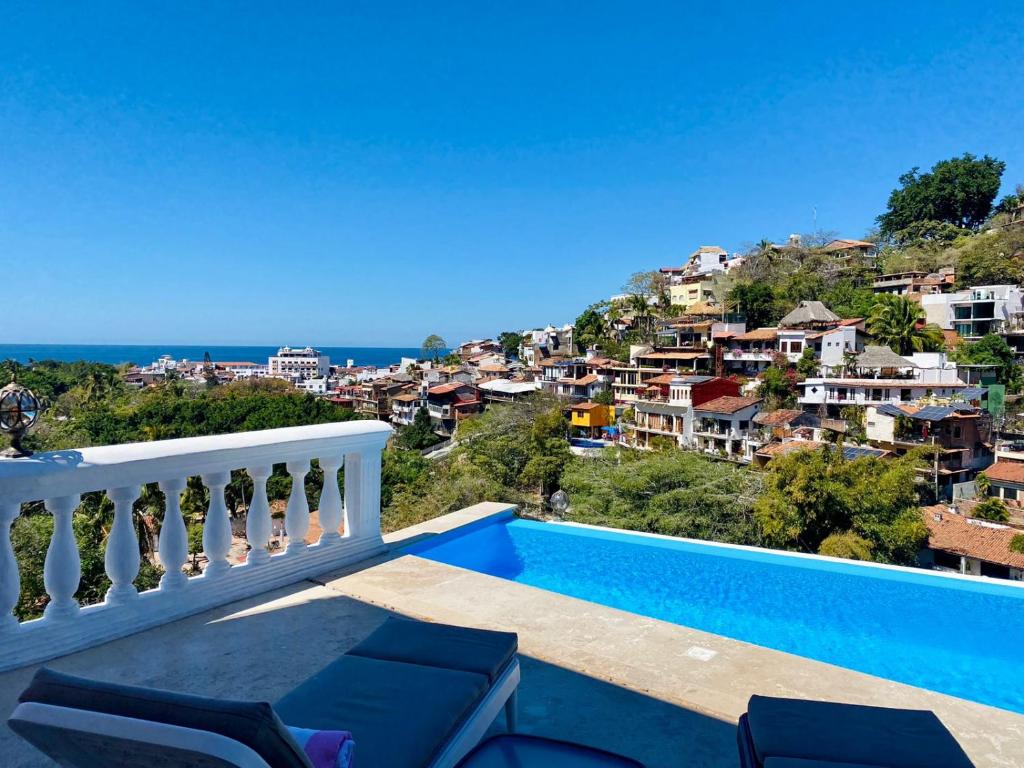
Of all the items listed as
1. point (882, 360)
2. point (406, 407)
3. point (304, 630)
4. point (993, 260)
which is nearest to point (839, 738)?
point (304, 630)

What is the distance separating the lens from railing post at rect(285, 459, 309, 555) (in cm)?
329

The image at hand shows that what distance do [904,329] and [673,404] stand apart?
17178 millimetres

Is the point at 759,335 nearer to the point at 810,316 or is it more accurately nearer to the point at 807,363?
the point at 810,316

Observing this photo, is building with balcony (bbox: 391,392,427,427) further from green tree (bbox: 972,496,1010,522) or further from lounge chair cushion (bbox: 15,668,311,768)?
lounge chair cushion (bbox: 15,668,311,768)

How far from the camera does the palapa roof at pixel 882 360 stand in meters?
34.5

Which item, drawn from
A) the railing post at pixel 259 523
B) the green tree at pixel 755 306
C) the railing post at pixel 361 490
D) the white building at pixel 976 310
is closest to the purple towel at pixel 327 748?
the railing post at pixel 259 523

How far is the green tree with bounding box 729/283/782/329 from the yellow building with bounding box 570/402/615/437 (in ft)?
47.1

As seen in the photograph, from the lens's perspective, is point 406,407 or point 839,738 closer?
point 839,738

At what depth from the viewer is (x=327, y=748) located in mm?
1095

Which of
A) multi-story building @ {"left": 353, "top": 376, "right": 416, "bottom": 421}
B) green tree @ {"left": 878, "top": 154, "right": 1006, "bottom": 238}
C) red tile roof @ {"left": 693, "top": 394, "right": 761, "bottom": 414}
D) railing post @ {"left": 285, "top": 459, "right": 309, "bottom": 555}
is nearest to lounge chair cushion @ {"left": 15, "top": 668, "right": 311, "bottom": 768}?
railing post @ {"left": 285, "top": 459, "right": 309, "bottom": 555}

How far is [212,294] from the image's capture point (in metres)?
56.2

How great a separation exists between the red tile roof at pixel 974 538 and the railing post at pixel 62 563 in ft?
77.8

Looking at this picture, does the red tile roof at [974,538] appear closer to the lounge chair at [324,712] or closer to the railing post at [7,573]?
the lounge chair at [324,712]

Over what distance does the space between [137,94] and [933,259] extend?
195ft
